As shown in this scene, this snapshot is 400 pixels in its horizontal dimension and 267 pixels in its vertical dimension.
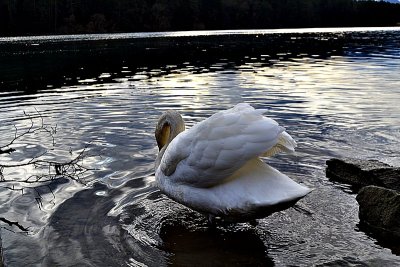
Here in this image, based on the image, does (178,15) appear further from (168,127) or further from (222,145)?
(222,145)

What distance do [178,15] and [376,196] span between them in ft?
436

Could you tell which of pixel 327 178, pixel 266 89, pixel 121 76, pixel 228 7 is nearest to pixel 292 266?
pixel 327 178

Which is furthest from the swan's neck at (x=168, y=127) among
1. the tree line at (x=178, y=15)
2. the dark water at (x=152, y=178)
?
the tree line at (x=178, y=15)

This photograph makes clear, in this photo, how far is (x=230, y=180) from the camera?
20.9 feet

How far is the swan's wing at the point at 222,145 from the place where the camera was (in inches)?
236

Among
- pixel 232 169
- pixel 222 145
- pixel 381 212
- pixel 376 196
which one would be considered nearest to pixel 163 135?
pixel 222 145

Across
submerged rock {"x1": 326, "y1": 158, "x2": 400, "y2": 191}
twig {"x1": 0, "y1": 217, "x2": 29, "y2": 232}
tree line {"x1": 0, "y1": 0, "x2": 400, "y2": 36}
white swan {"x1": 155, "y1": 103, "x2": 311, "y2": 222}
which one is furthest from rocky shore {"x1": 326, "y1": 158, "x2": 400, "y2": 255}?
tree line {"x1": 0, "y1": 0, "x2": 400, "y2": 36}

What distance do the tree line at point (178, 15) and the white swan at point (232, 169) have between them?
351 ft

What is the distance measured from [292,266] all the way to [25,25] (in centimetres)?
11706

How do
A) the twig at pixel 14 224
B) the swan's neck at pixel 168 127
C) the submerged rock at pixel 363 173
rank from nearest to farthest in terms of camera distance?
the twig at pixel 14 224, the swan's neck at pixel 168 127, the submerged rock at pixel 363 173

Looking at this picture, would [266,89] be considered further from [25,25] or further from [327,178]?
[25,25]

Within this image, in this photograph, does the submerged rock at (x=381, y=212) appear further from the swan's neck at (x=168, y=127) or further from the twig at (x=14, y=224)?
the twig at (x=14, y=224)

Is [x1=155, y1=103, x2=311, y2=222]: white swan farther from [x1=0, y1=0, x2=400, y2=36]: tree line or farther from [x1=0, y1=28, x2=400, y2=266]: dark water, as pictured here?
[x1=0, y1=0, x2=400, y2=36]: tree line

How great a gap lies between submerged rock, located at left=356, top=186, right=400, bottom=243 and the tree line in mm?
107522
